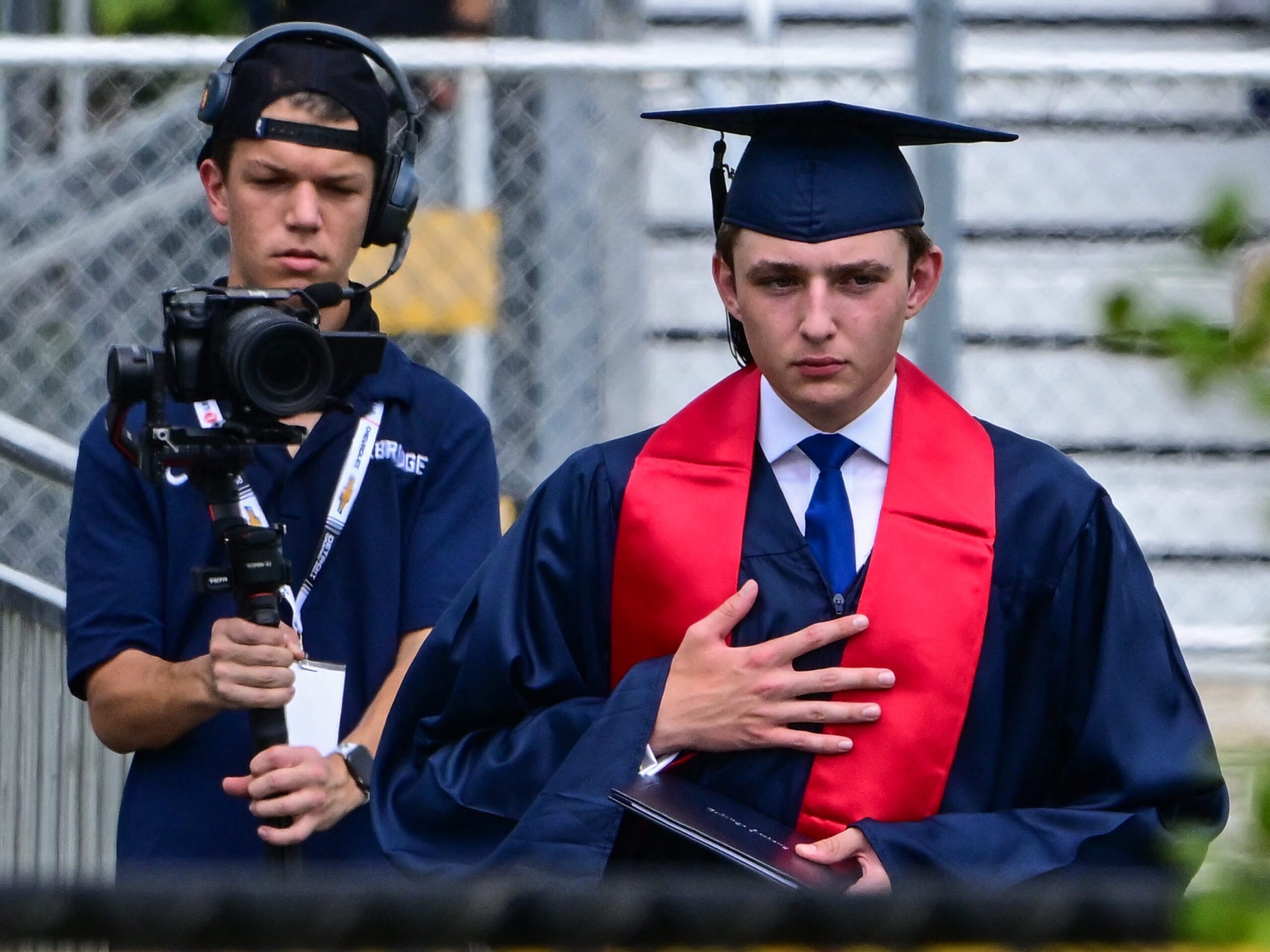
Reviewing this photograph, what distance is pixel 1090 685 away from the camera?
2.26m

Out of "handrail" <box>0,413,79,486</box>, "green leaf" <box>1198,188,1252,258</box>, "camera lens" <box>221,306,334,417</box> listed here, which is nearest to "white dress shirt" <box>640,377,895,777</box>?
"camera lens" <box>221,306,334,417</box>

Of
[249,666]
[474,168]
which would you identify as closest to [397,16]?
[474,168]

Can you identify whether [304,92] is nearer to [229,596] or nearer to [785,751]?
[229,596]

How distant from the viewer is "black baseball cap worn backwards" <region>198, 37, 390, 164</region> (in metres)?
2.91

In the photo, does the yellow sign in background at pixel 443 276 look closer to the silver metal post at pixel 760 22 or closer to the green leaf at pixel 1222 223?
the silver metal post at pixel 760 22

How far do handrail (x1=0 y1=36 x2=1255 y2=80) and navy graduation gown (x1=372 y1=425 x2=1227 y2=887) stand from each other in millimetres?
2042

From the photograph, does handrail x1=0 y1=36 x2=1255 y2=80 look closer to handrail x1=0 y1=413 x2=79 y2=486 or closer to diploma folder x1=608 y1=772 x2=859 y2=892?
handrail x1=0 y1=413 x2=79 y2=486

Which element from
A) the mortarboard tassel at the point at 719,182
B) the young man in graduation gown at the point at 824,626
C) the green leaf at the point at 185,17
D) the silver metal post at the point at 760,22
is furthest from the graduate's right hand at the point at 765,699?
the green leaf at the point at 185,17

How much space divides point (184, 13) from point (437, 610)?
5.58 metres

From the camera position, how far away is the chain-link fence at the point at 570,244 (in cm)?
438

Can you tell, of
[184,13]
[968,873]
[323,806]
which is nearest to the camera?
[968,873]

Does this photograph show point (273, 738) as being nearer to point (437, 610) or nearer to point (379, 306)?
point (437, 610)

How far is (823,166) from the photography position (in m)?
2.49

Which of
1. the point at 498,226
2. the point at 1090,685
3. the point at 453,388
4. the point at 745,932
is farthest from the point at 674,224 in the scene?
the point at 745,932
